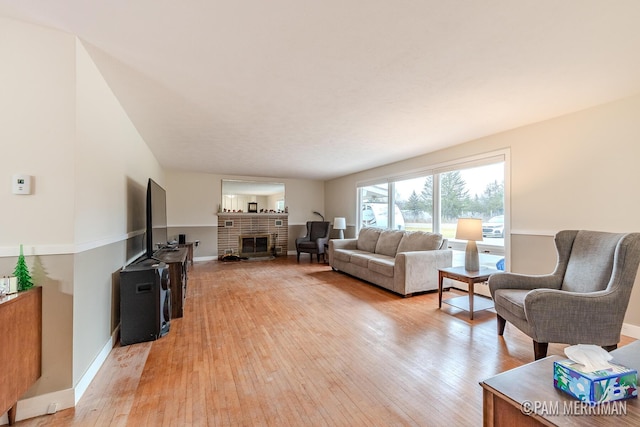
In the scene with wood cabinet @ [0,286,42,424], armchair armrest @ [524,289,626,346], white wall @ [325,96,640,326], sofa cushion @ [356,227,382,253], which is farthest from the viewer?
sofa cushion @ [356,227,382,253]

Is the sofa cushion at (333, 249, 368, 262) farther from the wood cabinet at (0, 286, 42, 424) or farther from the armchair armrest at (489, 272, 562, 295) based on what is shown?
the wood cabinet at (0, 286, 42, 424)

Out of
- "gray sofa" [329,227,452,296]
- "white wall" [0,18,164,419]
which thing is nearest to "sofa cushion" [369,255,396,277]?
"gray sofa" [329,227,452,296]

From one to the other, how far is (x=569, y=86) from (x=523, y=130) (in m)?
1.11

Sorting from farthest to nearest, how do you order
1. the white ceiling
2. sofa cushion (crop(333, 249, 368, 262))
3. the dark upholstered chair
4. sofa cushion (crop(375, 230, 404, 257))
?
the dark upholstered chair
sofa cushion (crop(333, 249, 368, 262))
sofa cushion (crop(375, 230, 404, 257))
the white ceiling

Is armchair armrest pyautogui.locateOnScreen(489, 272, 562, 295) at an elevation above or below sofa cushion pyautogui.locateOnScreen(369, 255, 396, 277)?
above

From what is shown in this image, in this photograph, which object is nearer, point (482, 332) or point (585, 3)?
point (585, 3)

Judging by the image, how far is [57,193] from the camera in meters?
1.64

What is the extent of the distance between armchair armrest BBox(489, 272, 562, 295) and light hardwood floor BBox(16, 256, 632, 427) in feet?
1.63

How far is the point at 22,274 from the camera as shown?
1.53 meters

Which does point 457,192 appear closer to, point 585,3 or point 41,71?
point 585,3

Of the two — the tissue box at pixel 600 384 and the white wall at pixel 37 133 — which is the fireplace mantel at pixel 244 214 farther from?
the tissue box at pixel 600 384

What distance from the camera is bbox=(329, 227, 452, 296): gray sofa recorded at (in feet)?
12.5

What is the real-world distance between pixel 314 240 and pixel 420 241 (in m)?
3.25

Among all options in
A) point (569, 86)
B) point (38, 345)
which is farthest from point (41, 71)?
point (569, 86)
